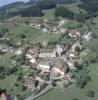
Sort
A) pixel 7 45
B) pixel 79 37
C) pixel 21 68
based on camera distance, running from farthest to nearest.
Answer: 1. pixel 79 37
2. pixel 7 45
3. pixel 21 68

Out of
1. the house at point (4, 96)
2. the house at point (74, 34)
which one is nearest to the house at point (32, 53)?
the house at point (74, 34)

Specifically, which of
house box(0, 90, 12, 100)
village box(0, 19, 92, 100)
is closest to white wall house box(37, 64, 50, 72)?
village box(0, 19, 92, 100)

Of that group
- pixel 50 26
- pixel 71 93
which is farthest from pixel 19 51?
pixel 50 26

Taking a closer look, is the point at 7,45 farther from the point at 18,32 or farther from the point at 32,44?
the point at 18,32

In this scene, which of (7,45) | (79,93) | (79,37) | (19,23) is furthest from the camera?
(19,23)

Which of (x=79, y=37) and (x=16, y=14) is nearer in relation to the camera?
(x=79, y=37)

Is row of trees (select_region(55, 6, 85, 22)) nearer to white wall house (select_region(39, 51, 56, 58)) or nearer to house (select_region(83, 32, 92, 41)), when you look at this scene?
house (select_region(83, 32, 92, 41))

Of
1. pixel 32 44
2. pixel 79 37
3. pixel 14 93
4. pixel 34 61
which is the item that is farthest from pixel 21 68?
pixel 79 37

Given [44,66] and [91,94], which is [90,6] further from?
[91,94]
